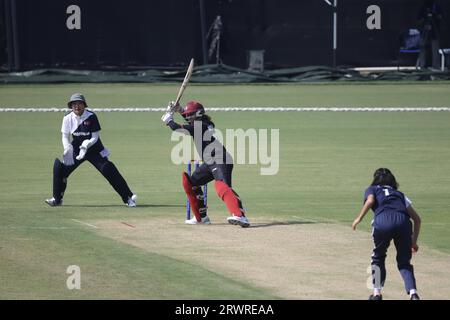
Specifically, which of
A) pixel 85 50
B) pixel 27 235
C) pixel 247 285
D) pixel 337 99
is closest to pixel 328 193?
pixel 27 235

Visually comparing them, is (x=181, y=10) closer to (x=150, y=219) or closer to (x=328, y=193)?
(x=328, y=193)

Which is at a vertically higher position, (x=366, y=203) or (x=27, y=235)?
(x=366, y=203)

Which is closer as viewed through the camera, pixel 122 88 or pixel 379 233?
pixel 379 233

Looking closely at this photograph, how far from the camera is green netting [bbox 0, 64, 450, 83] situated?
36.8 m

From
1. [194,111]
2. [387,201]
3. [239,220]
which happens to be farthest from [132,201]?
[387,201]

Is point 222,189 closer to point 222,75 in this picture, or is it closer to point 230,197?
point 230,197

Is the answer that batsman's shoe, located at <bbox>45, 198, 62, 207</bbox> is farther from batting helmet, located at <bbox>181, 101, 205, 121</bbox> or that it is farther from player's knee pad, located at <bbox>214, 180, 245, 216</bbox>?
player's knee pad, located at <bbox>214, 180, 245, 216</bbox>

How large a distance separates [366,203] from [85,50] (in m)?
28.0

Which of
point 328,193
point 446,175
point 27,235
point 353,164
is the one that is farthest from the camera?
point 353,164

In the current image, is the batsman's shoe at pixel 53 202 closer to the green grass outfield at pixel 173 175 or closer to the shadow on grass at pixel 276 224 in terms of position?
the green grass outfield at pixel 173 175

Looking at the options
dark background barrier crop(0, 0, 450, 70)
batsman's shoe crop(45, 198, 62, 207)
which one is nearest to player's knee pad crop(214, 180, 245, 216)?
batsman's shoe crop(45, 198, 62, 207)

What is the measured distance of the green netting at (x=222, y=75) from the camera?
36812 millimetres

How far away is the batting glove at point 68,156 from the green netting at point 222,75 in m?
19.0

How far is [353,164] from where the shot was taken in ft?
75.9
